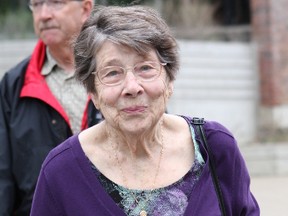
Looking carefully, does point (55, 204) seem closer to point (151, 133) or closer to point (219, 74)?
point (151, 133)

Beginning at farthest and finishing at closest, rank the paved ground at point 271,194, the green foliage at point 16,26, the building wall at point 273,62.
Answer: the building wall at point 273,62, the green foliage at point 16,26, the paved ground at point 271,194

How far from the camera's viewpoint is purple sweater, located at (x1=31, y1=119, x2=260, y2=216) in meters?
3.04

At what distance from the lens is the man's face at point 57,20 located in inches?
174

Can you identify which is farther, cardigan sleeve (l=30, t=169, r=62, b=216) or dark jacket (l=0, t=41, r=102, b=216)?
dark jacket (l=0, t=41, r=102, b=216)

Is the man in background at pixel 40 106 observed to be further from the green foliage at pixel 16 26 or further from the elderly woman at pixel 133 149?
the green foliage at pixel 16 26

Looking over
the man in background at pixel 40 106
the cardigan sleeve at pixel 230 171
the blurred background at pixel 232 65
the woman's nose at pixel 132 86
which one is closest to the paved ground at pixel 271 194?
the blurred background at pixel 232 65

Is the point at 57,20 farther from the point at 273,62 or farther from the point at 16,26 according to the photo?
the point at 273,62

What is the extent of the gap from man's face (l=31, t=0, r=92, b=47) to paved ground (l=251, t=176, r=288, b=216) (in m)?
4.52

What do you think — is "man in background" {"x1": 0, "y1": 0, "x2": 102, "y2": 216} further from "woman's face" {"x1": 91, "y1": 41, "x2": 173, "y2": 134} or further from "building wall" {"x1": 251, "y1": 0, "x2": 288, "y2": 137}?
"building wall" {"x1": 251, "y1": 0, "x2": 288, "y2": 137}

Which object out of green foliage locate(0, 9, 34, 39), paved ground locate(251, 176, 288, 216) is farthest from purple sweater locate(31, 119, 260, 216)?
green foliage locate(0, 9, 34, 39)

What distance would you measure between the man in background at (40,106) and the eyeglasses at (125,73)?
1154 mm

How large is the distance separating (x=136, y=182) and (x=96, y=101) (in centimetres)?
35

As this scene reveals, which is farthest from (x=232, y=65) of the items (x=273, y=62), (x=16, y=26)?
(x=16, y=26)

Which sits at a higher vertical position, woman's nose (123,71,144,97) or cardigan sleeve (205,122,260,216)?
woman's nose (123,71,144,97)
